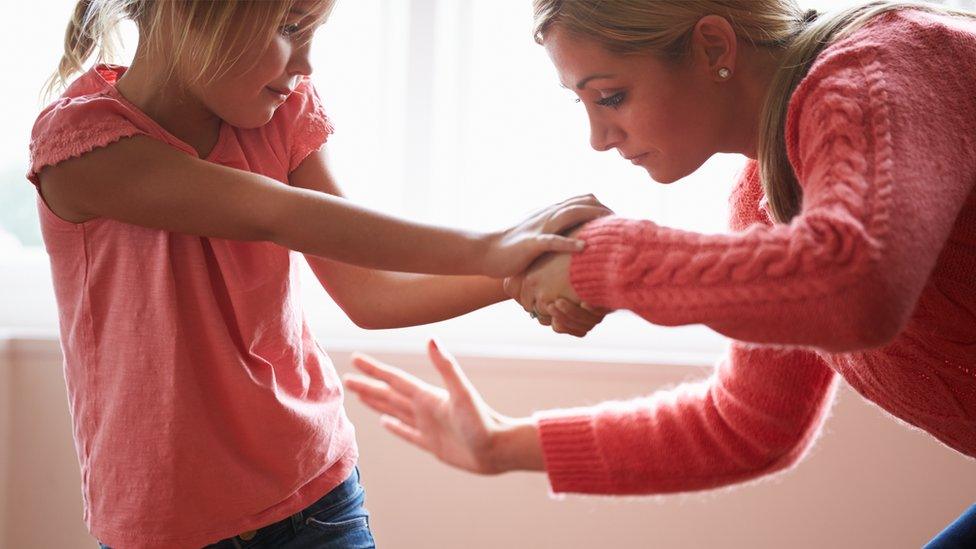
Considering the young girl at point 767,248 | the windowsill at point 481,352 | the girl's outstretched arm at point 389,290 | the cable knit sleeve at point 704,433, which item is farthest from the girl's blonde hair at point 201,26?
the windowsill at point 481,352

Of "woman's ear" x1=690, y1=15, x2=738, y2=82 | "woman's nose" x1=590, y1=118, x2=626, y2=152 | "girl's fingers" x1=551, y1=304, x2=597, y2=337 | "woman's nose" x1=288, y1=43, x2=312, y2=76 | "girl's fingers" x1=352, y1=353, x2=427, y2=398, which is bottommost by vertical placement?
"girl's fingers" x1=352, y1=353, x2=427, y2=398

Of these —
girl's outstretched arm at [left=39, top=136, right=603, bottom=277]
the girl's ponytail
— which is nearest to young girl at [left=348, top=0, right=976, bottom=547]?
girl's outstretched arm at [left=39, top=136, right=603, bottom=277]

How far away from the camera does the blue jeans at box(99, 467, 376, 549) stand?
122 centimetres

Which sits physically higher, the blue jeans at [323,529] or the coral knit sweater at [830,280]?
the coral knit sweater at [830,280]

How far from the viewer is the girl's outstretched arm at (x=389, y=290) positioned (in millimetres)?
1333

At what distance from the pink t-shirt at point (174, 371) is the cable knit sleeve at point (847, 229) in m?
0.49

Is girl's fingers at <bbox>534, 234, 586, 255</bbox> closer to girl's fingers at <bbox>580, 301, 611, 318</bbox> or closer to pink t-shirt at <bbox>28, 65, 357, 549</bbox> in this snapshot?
girl's fingers at <bbox>580, 301, 611, 318</bbox>

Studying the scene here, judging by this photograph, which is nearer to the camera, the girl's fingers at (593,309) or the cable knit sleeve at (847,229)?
the cable knit sleeve at (847,229)

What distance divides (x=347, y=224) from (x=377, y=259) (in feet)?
0.17

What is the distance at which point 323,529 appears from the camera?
1.26 metres

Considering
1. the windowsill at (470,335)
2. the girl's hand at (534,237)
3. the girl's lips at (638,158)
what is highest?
the girl's lips at (638,158)

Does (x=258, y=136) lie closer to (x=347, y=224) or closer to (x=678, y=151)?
(x=347, y=224)

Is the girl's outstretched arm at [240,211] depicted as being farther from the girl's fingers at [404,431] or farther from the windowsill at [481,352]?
the windowsill at [481,352]

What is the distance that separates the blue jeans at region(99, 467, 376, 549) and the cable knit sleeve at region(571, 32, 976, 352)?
0.53m
